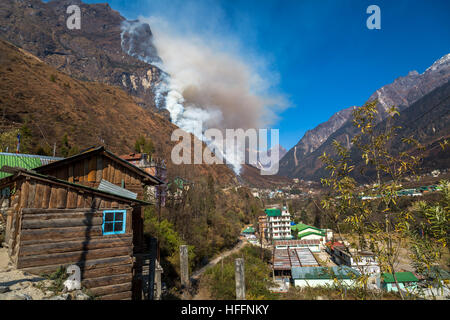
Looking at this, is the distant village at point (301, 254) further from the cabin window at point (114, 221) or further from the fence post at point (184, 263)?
the cabin window at point (114, 221)

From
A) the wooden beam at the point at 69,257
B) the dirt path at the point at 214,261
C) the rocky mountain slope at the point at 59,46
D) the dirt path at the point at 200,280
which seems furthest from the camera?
the rocky mountain slope at the point at 59,46

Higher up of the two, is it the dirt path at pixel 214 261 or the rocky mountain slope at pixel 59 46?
the rocky mountain slope at pixel 59 46

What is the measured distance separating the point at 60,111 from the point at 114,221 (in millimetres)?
67443

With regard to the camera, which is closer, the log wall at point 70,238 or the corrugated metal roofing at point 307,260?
the log wall at point 70,238

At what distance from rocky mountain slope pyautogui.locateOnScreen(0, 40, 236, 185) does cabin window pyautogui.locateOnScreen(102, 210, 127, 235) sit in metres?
35.6

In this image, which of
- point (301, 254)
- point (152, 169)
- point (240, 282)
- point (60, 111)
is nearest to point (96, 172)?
point (240, 282)

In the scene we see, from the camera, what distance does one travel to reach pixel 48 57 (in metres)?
142

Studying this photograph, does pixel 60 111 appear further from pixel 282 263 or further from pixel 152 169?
pixel 282 263

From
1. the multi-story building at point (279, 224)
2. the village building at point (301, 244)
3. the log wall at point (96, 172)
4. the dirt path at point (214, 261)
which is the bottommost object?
the village building at point (301, 244)

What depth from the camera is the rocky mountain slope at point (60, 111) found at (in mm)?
51812

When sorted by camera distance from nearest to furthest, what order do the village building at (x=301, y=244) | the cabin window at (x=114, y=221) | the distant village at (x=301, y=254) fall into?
the cabin window at (x=114, y=221), the distant village at (x=301, y=254), the village building at (x=301, y=244)

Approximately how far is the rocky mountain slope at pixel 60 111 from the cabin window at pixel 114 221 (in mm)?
35646

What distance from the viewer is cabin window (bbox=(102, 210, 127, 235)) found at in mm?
9273

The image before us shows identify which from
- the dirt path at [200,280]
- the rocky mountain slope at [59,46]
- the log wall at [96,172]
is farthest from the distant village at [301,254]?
the rocky mountain slope at [59,46]
